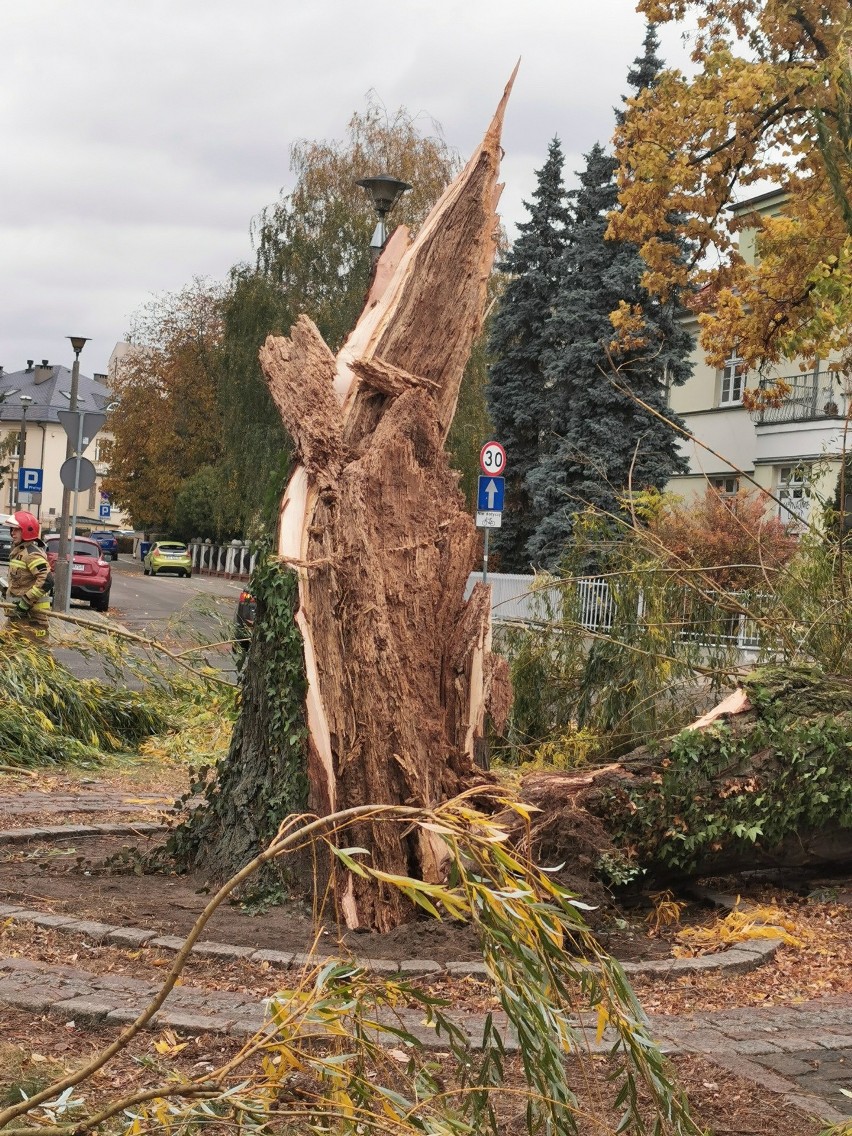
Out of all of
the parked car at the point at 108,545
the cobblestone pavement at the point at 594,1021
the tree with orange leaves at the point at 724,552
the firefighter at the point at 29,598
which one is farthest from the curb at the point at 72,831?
the parked car at the point at 108,545

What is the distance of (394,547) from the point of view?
6.56m

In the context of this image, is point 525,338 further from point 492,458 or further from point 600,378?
point 492,458

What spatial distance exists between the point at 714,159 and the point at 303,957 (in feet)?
54.0

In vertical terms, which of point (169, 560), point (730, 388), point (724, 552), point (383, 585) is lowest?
point (169, 560)

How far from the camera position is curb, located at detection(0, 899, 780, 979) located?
5316 mm

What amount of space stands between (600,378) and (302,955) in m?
27.2

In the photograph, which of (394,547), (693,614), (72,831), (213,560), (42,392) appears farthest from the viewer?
(42,392)

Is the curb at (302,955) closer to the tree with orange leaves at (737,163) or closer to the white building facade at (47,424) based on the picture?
the tree with orange leaves at (737,163)

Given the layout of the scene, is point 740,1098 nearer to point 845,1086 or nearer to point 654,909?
point 845,1086

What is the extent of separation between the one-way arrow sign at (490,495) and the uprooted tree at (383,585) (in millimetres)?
10859

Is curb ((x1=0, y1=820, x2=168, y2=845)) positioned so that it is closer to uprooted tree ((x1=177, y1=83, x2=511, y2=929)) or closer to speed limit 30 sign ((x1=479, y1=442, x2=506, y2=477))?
uprooted tree ((x1=177, y1=83, x2=511, y2=929))

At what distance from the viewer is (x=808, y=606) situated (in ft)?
28.3

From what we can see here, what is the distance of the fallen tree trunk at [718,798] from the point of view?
21.6 feet

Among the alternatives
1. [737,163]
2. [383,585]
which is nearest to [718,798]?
[383,585]
